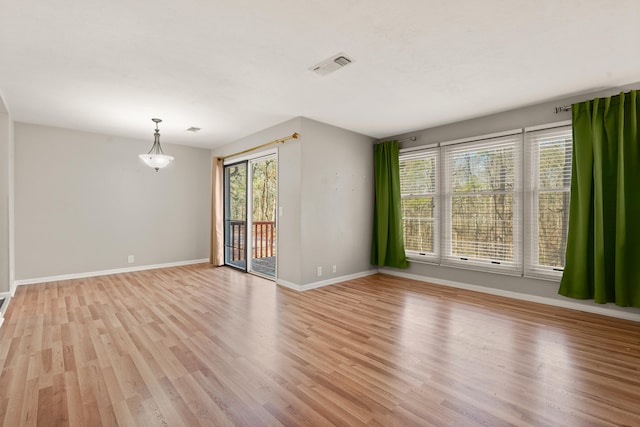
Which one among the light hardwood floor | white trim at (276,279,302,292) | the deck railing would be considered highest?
the deck railing

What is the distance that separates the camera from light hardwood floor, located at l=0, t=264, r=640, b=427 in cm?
172

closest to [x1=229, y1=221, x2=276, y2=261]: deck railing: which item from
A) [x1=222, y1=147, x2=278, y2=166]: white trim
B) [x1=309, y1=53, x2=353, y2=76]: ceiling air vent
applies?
[x1=222, y1=147, x2=278, y2=166]: white trim

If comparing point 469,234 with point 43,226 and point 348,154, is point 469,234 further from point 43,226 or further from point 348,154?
point 43,226

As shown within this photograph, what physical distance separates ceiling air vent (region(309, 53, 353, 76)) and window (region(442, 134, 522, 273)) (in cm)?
265

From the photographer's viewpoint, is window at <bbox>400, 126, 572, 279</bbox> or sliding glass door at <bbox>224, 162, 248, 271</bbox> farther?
sliding glass door at <bbox>224, 162, 248, 271</bbox>

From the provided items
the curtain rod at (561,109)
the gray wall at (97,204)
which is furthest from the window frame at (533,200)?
the gray wall at (97,204)

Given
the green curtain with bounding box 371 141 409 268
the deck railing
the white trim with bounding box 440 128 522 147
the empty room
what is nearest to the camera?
the empty room

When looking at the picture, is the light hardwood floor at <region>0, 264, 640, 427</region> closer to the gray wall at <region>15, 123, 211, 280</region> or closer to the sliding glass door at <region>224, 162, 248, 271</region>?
the gray wall at <region>15, 123, 211, 280</region>

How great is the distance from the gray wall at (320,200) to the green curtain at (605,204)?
2918 millimetres

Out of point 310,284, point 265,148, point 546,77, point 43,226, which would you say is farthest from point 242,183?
point 546,77

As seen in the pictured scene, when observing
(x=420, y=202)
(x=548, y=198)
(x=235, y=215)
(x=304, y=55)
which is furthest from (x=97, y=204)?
(x=548, y=198)

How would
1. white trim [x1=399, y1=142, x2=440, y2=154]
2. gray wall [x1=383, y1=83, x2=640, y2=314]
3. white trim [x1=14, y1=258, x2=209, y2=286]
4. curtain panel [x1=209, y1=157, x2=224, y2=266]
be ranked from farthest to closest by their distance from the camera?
1. curtain panel [x1=209, y1=157, x2=224, y2=266]
2. white trim [x1=399, y1=142, x2=440, y2=154]
3. white trim [x1=14, y1=258, x2=209, y2=286]
4. gray wall [x1=383, y1=83, x2=640, y2=314]

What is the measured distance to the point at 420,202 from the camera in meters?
5.07

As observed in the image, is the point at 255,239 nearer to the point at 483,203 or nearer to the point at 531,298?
the point at 483,203
